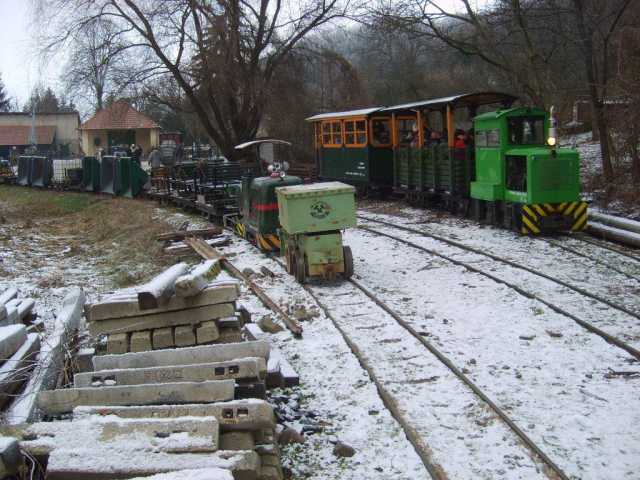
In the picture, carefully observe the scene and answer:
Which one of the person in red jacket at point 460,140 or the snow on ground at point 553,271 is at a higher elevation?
the person in red jacket at point 460,140

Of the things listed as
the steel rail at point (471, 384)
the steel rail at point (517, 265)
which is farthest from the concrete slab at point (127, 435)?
the steel rail at point (517, 265)

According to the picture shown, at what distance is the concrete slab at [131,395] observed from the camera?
242 inches

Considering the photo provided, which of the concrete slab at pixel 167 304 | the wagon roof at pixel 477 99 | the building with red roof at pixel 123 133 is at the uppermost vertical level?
the building with red roof at pixel 123 133

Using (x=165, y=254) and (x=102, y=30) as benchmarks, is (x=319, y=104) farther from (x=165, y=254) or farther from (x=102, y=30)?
(x=165, y=254)

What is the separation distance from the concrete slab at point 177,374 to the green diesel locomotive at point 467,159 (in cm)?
1018

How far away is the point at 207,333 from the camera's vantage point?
7.77m

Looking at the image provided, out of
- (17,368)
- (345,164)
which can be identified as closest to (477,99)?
(345,164)

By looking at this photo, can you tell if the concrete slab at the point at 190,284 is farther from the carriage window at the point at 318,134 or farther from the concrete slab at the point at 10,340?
the carriage window at the point at 318,134

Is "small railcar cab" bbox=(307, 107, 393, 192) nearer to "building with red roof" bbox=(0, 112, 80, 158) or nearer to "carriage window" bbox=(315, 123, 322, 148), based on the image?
"carriage window" bbox=(315, 123, 322, 148)

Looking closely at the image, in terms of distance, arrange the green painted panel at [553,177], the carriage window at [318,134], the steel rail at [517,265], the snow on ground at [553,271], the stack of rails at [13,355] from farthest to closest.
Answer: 1. the carriage window at [318,134]
2. the green painted panel at [553,177]
3. the steel rail at [517,265]
4. the snow on ground at [553,271]
5. the stack of rails at [13,355]

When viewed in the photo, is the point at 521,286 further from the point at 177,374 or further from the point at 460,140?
the point at 460,140

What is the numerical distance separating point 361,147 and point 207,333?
16920mm

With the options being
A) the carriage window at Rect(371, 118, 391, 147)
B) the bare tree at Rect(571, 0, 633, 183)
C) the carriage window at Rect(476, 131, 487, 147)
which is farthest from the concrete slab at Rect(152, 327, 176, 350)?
the carriage window at Rect(371, 118, 391, 147)

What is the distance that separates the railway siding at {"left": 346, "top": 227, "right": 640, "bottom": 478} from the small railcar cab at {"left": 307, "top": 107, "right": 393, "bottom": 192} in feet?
37.2
